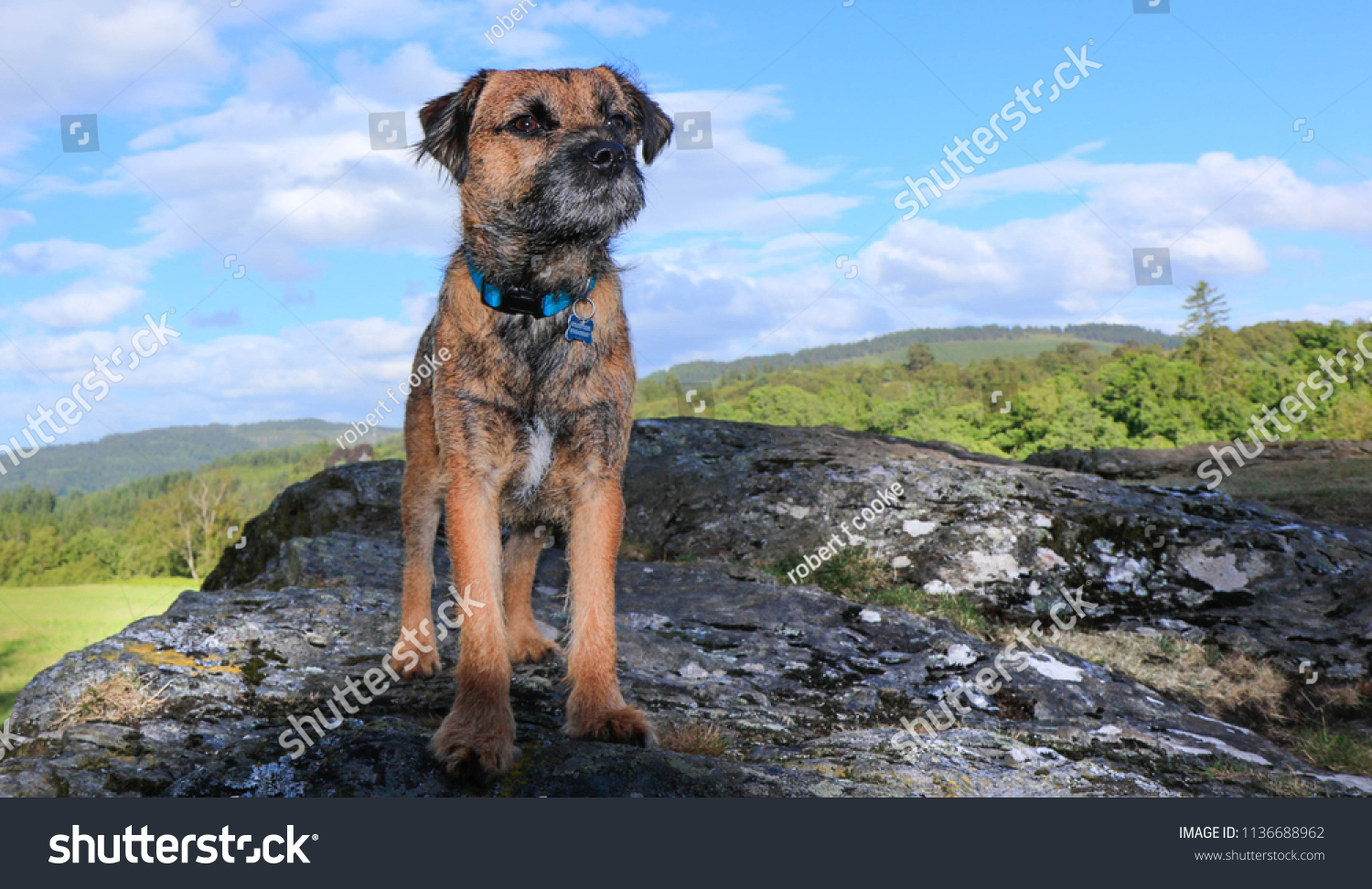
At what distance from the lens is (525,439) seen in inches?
170

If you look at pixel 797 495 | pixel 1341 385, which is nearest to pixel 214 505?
pixel 797 495

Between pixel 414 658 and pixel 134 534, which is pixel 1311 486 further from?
pixel 134 534

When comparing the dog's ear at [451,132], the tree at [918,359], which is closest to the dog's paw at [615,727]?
the dog's ear at [451,132]

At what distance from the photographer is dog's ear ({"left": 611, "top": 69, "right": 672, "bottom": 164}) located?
16.2 ft

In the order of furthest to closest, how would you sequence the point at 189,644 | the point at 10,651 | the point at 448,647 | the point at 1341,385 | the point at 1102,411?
the point at 1102,411
the point at 1341,385
the point at 10,651
the point at 448,647
the point at 189,644

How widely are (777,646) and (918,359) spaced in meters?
80.3

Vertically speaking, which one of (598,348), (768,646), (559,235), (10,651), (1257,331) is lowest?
(10,651)

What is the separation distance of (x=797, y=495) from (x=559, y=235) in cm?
576

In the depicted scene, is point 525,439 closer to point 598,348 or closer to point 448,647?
point 598,348

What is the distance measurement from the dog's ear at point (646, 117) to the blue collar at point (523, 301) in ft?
3.60

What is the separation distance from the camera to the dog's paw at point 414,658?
482cm

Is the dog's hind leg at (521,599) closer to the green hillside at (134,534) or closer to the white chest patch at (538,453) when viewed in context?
the white chest patch at (538,453)

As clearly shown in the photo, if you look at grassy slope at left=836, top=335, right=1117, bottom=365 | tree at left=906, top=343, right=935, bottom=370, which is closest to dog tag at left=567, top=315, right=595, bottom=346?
tree at left=906, top=343, right=935, bottom=370

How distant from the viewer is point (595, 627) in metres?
4.14
